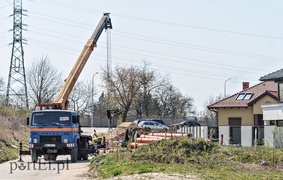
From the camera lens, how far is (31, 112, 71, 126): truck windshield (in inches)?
1106

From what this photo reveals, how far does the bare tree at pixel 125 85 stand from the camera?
78188 millimetres

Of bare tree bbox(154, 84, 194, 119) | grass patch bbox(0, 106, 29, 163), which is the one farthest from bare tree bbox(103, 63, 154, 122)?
grass patch bbox(0, 106, 29, 163)

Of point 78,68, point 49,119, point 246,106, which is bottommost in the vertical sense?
point 49,119

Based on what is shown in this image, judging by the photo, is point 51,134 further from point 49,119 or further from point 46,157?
point 46,157

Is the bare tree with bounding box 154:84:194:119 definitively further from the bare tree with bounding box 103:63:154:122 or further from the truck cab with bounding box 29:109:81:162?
the truck cab with bounding box 29:109:81:162

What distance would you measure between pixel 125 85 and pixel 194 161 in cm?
5854

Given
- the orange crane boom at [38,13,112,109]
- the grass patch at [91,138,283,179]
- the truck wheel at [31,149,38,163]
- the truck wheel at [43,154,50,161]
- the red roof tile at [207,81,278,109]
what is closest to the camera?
the grass patch at [91,138,283,179]

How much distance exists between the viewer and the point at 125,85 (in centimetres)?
7875

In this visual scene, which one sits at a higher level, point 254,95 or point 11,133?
point 254,95

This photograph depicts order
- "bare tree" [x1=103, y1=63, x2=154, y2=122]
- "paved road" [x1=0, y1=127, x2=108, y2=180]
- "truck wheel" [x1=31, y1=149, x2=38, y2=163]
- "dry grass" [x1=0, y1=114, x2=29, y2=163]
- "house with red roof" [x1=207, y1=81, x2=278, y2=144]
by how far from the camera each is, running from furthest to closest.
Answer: "bare tree" [x1=103, y1=63, x2=154, y2=122] < "house with red roof" [x1=207, y1=81, x2=278, y2=144] < "dry grass" [x1=0, y1=114, x2=29, y2=163] < "truck wheel" [x1=31, y1=149, x2=38, y2=163] < "paved road" [x1=0, y1=127, x2=108, y2=180]

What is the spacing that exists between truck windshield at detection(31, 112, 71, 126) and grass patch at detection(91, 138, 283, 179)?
4.26 m

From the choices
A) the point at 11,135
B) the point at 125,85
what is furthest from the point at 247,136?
the point at 125,85

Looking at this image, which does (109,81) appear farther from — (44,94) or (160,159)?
(160,159)

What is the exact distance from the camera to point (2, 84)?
239ft
